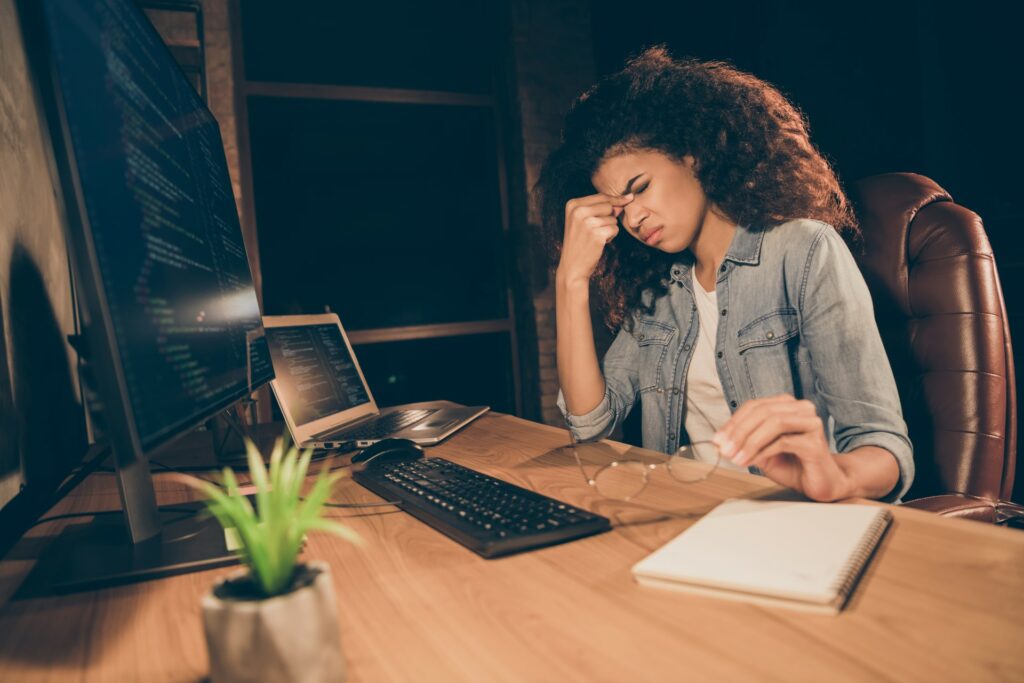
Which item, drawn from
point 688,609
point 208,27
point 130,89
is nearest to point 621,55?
point 208,27

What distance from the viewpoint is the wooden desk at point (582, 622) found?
0.42m

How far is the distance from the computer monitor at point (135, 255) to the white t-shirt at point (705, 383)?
1.04m

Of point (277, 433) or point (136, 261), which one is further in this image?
point (277, 433)

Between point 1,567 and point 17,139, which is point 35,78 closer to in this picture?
point 1,567

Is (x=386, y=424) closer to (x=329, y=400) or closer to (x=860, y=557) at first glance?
(x=329, y=400)

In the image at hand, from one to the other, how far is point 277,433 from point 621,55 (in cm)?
258

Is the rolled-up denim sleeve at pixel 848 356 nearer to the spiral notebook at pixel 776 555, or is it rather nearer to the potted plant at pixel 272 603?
the spiral notebook at pixel 776 555

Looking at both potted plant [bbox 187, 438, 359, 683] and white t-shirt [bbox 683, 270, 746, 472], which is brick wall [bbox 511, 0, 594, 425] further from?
potted plant [bbox 187, 438, 359, 683]

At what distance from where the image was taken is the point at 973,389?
1.16 metres

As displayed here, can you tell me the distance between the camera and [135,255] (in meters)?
0.62

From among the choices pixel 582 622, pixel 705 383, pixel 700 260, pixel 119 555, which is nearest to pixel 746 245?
pixel 700 260

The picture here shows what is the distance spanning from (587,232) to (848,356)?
0.61 m

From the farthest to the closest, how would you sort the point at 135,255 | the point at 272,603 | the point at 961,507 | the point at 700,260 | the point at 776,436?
1. the point at 700,260
2. the point at 961,507
3. the point at 776,436
4. the point at 135,255
5. the point at 272,603

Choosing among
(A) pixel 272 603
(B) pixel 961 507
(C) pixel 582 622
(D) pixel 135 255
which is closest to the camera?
(A) pixel 272 603
